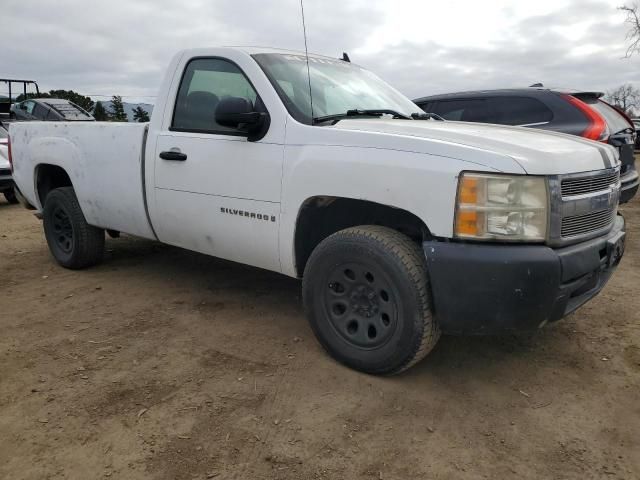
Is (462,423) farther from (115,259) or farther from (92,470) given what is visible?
(115,259)

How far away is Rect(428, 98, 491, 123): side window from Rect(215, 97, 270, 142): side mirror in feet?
13.9

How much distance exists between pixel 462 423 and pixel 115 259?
4094mm

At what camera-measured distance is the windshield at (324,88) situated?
3.40 meters

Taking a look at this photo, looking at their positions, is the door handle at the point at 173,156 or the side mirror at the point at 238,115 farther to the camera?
the door handle at the point at 173,156

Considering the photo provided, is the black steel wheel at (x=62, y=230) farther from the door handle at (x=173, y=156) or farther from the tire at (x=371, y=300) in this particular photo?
the tire at (x=371, y=300)

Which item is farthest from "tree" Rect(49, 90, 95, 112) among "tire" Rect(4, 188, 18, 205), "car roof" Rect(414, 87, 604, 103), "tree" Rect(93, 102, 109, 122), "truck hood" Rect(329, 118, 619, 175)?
"truck hood" Rect(329, 118, 619, 175)

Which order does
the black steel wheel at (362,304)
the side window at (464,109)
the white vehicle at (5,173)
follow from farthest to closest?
the white vehicle at (5,173)
the side window at (464,109)
the black steel wheel at (362,304)

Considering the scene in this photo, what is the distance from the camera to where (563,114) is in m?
5.92

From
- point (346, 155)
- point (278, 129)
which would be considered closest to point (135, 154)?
point (278, 129)

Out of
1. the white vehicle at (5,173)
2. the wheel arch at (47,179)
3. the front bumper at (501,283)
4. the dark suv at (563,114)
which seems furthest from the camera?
the white vehicle at (5,173)

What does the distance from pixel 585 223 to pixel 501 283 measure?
660 millimetres

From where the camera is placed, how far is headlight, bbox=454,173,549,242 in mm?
2541

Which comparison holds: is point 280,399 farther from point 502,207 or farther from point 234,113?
point 234,113

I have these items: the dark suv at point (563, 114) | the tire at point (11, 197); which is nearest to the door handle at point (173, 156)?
the dark suv at point (563, 114)
